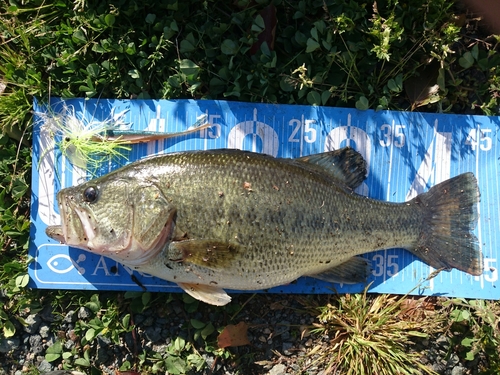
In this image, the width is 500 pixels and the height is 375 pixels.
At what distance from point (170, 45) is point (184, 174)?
1248 mm

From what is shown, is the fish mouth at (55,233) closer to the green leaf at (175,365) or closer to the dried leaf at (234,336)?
the green leaf at (175,365)

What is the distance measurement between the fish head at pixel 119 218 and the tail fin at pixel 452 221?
6.67ft

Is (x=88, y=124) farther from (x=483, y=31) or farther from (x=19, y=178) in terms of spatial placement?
(x=483, y=31)

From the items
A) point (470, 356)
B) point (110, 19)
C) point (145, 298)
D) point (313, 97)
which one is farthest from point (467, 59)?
point (145, 298)

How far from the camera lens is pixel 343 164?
3.37 metres

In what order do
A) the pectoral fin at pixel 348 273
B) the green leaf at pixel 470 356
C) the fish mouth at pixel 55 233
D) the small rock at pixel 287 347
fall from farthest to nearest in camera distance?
the small rock at pixel 287 347 → the green leaf at pixel 470 356 → the pectoral fin at pixel 348 273 → the fish mouth at pixel 55 233

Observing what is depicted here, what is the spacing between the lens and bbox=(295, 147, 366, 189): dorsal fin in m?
3.34

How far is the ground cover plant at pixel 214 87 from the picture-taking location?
11.5 feet

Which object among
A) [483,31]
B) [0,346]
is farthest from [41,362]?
[483,31]

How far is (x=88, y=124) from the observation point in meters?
3.61

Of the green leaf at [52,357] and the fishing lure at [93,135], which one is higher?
the fishing lure at [93,135]

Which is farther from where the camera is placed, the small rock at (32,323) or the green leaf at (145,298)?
the small rock at (32,323)

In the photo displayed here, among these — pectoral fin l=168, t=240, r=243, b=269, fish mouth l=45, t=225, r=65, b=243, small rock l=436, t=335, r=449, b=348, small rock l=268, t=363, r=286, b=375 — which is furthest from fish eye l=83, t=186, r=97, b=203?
small rock l=436, t=335, r=449, b=348

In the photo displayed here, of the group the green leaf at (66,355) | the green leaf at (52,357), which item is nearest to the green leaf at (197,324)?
the green leaf at (66,355)
